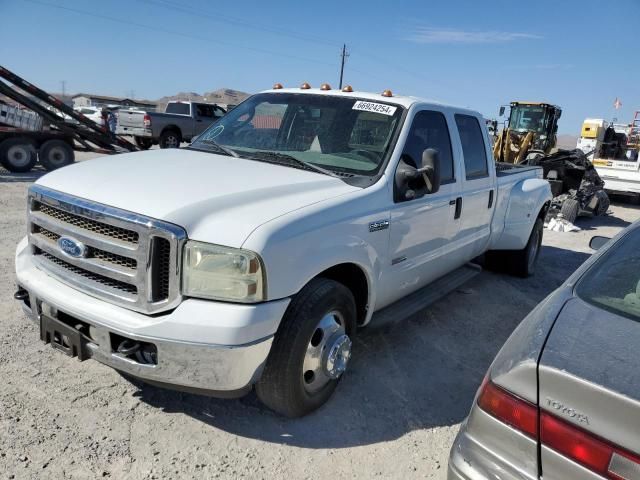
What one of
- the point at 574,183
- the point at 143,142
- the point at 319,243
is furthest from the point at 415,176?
the point at 143,142

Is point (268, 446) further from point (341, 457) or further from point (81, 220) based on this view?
point (81, 220)

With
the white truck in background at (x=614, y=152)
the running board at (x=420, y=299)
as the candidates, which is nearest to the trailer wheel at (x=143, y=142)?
the white truck in background at (x=614, y=152)

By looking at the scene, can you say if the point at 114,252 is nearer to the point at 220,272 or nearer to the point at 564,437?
the point at 220,272

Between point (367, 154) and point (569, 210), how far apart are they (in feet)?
28.9

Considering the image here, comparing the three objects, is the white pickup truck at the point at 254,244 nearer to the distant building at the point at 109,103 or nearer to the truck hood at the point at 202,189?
the truck hood at the point at 202,189

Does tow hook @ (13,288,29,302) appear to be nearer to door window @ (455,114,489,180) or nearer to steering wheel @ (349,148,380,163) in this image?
steering wheel @ (349,148,380,163)

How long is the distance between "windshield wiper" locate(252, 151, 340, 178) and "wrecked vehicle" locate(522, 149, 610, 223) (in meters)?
9.06

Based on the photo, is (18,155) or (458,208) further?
(18,155)

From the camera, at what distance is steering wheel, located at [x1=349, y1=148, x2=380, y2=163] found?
11.4 feet

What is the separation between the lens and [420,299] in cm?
412

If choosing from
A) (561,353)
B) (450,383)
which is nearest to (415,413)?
(450,383)

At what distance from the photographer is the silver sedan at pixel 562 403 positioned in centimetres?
143

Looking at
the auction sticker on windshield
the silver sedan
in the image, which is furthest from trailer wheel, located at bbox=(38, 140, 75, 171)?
the silver sedan

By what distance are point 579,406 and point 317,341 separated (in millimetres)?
1700
